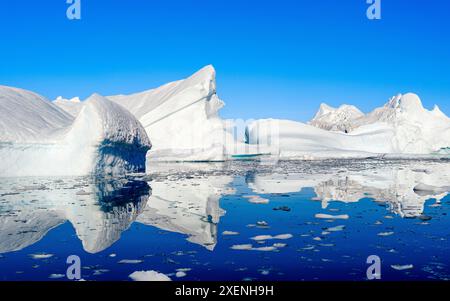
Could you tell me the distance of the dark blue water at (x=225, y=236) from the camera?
14.6 ft

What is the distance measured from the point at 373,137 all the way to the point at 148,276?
35711 mm

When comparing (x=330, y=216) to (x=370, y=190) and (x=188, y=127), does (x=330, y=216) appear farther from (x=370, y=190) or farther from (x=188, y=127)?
(x=188, y=127)

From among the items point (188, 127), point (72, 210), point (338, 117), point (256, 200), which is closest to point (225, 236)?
point (256, 200)

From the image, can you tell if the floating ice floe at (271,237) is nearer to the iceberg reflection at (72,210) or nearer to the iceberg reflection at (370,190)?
the iceberg reflection at (72,210)

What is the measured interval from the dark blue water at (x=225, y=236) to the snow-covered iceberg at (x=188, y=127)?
15.9 meters

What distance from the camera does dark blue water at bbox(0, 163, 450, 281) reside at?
4.45 metres

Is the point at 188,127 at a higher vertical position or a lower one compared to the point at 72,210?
higher

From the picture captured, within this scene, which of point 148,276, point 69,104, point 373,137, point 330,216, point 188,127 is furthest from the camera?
point 373,137

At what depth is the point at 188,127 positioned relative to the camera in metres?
26.9

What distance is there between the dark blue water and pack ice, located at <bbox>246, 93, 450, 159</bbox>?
20817mm

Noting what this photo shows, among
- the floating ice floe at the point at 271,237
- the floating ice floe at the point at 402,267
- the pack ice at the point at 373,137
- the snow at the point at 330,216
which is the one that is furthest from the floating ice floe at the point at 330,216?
the pack ice at the point at 373,137

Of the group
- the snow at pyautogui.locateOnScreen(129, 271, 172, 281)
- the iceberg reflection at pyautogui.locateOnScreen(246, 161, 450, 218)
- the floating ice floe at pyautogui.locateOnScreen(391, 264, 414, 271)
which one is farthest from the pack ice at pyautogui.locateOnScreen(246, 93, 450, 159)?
the snow at pyautogui.locateOnScreen(129, 271, 172, 281)
